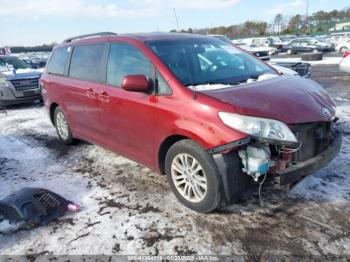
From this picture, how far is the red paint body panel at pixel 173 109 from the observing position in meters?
3.07

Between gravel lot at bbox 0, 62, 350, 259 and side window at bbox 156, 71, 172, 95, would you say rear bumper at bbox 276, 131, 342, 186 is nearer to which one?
gravel lot at bbox 0, 62, 350, 259

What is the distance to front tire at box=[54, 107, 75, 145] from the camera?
5.79 metres

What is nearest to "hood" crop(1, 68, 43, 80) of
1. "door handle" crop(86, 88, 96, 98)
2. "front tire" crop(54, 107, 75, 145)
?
"front tire" crop(54, 107, 75, 145)

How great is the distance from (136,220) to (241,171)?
1172 millimetres

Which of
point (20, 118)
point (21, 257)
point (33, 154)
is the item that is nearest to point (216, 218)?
point (21, 257)

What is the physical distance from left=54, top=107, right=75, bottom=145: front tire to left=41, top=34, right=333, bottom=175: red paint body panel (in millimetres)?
933

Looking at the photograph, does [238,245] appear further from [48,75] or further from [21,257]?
[48,75]

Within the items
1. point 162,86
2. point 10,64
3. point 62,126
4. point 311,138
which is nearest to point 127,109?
point 162,86

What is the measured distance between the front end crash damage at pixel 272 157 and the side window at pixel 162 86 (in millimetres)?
815

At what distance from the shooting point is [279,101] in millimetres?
3213

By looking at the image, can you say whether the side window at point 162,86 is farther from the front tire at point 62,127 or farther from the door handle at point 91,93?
the front tire at point 62,127

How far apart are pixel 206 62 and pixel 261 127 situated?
1.33m

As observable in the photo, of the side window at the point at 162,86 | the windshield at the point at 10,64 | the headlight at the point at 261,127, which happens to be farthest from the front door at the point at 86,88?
the windshield at the point at 10,64

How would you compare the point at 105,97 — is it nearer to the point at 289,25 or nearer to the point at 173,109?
the point at 173,109
